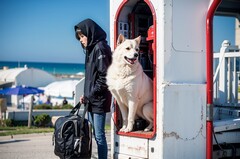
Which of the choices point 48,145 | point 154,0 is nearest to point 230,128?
point 154,0

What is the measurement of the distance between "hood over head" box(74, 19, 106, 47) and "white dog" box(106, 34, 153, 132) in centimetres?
27

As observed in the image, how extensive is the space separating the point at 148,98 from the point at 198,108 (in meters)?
0.65

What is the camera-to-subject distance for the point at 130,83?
418cm

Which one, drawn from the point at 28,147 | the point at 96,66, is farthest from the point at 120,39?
the point at 28,147

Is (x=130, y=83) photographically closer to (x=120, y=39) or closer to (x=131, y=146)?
(x=120, y=39)

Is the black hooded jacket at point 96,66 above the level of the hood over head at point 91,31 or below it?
below

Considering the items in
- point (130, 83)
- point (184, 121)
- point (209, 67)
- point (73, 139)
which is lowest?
point (73, 139)

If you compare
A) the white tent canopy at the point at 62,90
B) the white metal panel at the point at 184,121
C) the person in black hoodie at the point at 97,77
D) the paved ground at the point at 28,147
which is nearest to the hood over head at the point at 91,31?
the person in black hoodie at the point at 97,77

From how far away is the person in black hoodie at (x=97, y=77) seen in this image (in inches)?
165

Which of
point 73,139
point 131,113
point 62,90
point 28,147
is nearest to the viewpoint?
point 73,139

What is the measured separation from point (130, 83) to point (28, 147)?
11.8ft

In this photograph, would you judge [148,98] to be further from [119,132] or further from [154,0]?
[154,0]

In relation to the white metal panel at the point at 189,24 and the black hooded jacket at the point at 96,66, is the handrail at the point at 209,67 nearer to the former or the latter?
the white metal panel at the point at 189,24

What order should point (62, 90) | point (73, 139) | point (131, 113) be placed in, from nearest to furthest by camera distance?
point (73, 139), point (131, 113), point (62, 90)
